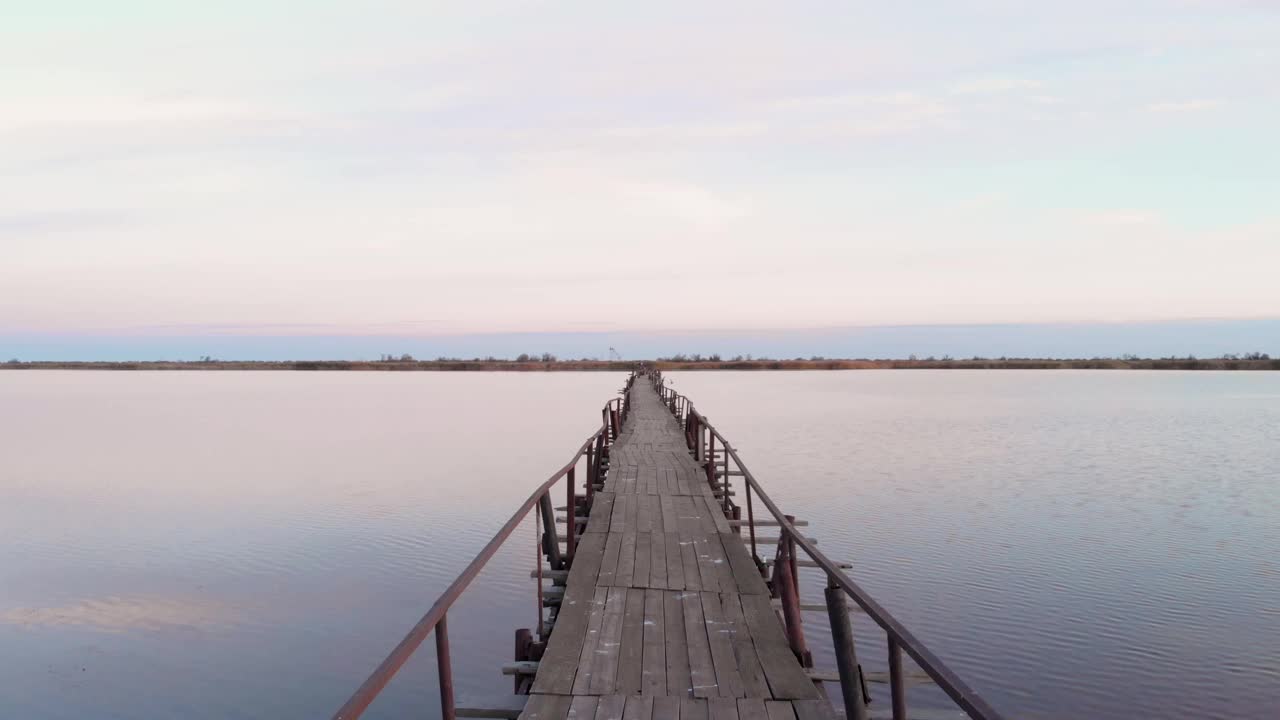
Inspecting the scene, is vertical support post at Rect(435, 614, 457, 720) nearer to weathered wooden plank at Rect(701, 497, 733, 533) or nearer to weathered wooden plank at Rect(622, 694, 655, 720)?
weathered wooden plank at Rect(622, 694, 655, 720)

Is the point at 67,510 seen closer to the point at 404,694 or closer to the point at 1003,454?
the point at 404,694

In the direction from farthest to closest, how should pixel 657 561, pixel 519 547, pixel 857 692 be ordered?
pixel 519 547
pixel 657 561
pixel 857 692

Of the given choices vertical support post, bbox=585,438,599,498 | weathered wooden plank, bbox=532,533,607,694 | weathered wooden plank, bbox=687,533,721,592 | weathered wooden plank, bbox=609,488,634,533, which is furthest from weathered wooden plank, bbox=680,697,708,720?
vertical support post, bbox=585,438,599,498

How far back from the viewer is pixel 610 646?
6.02 m

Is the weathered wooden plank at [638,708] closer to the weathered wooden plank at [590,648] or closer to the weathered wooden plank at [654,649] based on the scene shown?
the weathered wooden plank at [654,649]

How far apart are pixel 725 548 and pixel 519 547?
672cm

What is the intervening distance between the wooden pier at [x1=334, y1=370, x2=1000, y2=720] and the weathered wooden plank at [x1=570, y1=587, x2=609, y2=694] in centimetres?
1

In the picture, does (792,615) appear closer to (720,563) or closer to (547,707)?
(547,707)

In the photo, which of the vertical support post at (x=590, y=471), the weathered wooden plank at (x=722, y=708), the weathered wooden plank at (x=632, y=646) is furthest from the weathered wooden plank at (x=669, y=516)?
the weathered wooden plank at (x=722, y=708)

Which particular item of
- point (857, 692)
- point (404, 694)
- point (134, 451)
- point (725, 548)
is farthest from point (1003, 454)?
point (134, 451)

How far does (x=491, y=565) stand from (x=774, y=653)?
8.52 meters

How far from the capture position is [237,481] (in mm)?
24031

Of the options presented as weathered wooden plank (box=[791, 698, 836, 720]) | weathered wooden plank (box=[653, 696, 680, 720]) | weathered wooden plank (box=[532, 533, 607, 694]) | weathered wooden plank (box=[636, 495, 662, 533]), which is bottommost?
weathered wooden plank (box=[791, 698, 836, 720])

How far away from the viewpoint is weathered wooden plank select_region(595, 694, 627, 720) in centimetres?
484
